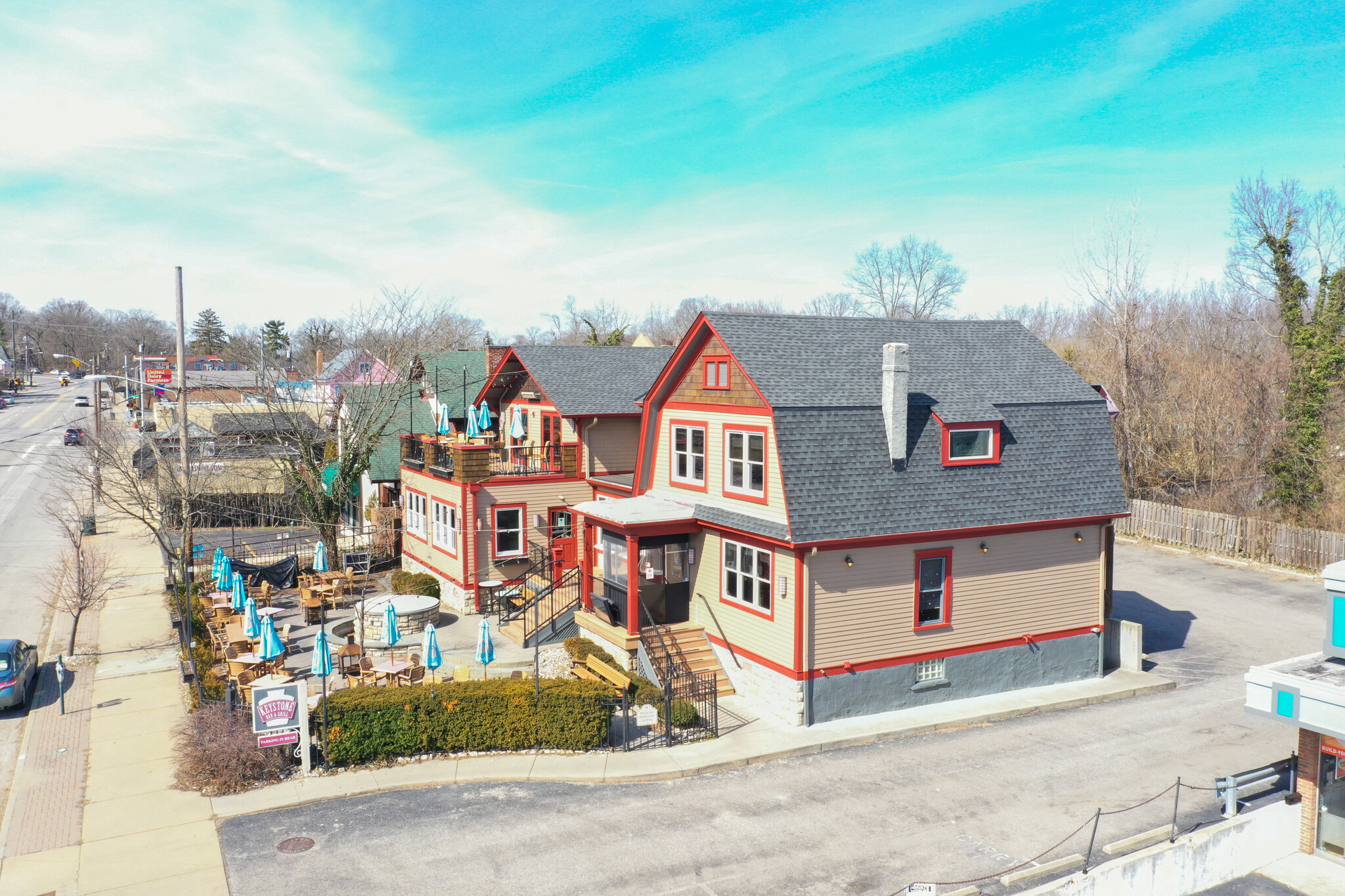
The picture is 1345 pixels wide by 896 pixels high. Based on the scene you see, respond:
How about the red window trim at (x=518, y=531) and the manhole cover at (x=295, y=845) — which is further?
the red window trim at (x=518, y=531)

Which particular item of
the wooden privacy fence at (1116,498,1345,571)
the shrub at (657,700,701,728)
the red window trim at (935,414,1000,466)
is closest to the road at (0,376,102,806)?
the shrub at (657,700,701,728)

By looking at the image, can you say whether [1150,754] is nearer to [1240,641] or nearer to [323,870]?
[1240,641]

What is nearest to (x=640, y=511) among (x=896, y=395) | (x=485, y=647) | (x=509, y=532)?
(x=485, y=647)

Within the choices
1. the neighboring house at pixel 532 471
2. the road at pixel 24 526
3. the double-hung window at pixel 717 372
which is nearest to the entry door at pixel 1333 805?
the double-hung window at pixel 717 372

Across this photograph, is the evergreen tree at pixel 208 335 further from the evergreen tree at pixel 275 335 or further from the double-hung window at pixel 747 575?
the double-hung window at pixel 747 575

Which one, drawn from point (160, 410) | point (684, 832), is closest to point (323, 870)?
point (684, 832)
